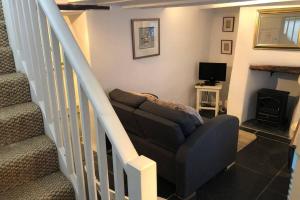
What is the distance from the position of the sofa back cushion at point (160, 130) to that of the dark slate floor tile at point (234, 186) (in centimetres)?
75

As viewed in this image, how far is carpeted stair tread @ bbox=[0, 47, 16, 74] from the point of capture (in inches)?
64.4

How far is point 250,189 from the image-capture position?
9.98 feet

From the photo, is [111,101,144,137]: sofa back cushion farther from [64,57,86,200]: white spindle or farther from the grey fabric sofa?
[64,57,86,200]: white spindle

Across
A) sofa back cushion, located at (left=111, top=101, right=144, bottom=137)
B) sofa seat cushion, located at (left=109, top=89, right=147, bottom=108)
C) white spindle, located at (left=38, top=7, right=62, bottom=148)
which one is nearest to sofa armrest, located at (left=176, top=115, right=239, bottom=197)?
sofa back cushion, located at (left=111, top=101, right=144, bottom=137)

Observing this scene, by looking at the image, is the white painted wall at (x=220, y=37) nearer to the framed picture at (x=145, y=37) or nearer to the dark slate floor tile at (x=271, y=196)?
the framed picture at (x=145, y=37)

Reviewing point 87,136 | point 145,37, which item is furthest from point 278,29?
point 87,136

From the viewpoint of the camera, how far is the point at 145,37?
4258mm

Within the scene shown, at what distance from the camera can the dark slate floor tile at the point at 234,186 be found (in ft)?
9.60

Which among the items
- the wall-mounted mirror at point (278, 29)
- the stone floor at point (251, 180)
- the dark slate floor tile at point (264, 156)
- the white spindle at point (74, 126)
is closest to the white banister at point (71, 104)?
the white spindle at point (74, 126)

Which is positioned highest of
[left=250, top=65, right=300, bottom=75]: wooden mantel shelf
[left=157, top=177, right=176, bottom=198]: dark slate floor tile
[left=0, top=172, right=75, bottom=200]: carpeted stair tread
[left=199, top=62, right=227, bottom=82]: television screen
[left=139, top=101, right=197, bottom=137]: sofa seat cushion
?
[left=250, top=65, right=300, bottom=75]: wooden mantel shelf

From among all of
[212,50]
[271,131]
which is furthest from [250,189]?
[212,50]

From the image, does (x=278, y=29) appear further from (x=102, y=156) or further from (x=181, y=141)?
(x=102, y=156)

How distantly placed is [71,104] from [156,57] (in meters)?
3.58

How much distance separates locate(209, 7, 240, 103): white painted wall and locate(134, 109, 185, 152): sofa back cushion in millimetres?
3294
